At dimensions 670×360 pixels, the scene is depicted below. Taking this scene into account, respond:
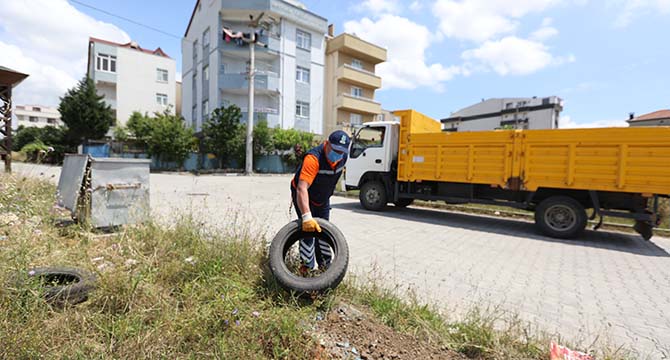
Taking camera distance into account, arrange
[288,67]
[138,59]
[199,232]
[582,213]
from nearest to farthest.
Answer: [199,232] → [582,213] → [288,67] → [138,59]

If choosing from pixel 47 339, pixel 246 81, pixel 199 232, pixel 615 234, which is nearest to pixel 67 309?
pixel 47 339

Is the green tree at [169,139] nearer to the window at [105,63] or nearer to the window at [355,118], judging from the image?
the window at [105,63]

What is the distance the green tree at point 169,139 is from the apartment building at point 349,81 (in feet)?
44.2

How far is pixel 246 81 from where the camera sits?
27.1 m

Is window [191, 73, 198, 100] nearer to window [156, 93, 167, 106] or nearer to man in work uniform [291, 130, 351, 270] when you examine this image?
window [156, 93, 167, 106]

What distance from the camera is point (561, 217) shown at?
627cm

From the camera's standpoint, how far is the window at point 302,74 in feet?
99.1

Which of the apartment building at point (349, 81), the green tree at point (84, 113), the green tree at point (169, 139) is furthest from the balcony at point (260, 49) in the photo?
the green tree at point (84, 113)

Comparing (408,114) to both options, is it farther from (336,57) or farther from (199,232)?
(336,57)

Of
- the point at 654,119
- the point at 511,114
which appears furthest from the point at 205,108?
the point at 654,119

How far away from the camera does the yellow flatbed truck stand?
559 cm

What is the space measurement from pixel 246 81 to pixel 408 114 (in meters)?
22.4

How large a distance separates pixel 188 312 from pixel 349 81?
32.3 meters

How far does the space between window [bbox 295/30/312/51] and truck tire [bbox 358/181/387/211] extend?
25.3 meters
